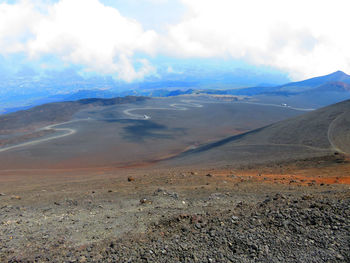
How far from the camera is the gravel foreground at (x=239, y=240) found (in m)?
4.93

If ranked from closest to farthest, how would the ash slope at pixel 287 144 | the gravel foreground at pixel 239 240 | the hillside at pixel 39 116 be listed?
1. the gravel foreground at pixel 239 240
2. the ash slope at pixel 287 144
3. the hillside at pixel 39 116

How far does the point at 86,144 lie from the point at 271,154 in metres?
32.6

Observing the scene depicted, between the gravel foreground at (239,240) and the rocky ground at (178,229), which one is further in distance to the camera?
the rocky ground at (178,229)

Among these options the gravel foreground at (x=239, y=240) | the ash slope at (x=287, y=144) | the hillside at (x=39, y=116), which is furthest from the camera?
the hillside at (x=39, y=116)

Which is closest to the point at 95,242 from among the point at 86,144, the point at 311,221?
the point at 311,221

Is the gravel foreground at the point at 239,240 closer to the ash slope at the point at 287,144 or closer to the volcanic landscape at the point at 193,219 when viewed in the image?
the volcanic landscape at the point at 193,219

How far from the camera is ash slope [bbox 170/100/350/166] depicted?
23281mm

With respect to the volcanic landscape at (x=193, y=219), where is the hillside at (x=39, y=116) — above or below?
above

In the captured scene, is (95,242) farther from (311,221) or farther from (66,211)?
(311,221)

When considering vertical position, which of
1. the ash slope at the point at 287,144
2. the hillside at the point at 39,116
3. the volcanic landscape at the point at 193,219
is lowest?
the ash slope at the point at 287,144

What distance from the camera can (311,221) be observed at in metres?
5.84

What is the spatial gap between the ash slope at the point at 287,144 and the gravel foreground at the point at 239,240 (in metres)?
14.8

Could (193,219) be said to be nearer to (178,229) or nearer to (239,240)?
(178,229)

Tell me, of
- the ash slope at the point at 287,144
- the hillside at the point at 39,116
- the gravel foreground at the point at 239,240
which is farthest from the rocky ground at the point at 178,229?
the hillside at the point at 39,116
